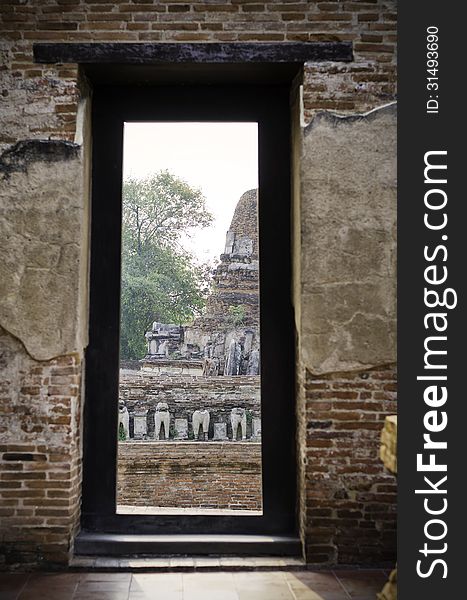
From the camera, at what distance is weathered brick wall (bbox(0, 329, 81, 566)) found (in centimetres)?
389

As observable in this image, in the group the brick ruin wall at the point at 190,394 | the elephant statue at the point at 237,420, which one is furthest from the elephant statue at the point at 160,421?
the elephant statue at the point at 237,420

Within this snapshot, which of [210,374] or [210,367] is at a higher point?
[210,367]

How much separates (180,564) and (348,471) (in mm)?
1144

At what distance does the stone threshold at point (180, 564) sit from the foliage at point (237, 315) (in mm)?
6363

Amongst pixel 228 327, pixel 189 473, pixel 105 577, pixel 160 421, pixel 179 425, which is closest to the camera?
pixel 105 577

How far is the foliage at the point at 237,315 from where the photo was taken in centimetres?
1028

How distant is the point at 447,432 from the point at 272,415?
1.62 m

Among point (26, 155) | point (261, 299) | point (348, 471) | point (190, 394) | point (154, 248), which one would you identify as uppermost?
point (26, 155)

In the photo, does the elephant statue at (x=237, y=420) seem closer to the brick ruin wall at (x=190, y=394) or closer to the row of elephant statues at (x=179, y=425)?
the row of elephant statues at (x=179, y=425)

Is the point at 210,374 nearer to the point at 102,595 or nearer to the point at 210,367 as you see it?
the point at 210,367

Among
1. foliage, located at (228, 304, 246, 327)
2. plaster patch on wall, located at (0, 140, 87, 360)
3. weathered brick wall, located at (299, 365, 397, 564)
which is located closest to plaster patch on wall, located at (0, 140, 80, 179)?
plaster patch on wall, located at (0, 140, 87, 360)

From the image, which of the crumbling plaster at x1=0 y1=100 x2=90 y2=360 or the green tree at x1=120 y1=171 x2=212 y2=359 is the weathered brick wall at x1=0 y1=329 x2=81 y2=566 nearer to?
the crumbling plaster at x1=0 y1=100 x2=90 y2=360

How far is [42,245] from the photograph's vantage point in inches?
157

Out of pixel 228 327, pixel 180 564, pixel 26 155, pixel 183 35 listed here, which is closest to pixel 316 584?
pixel 180 564
